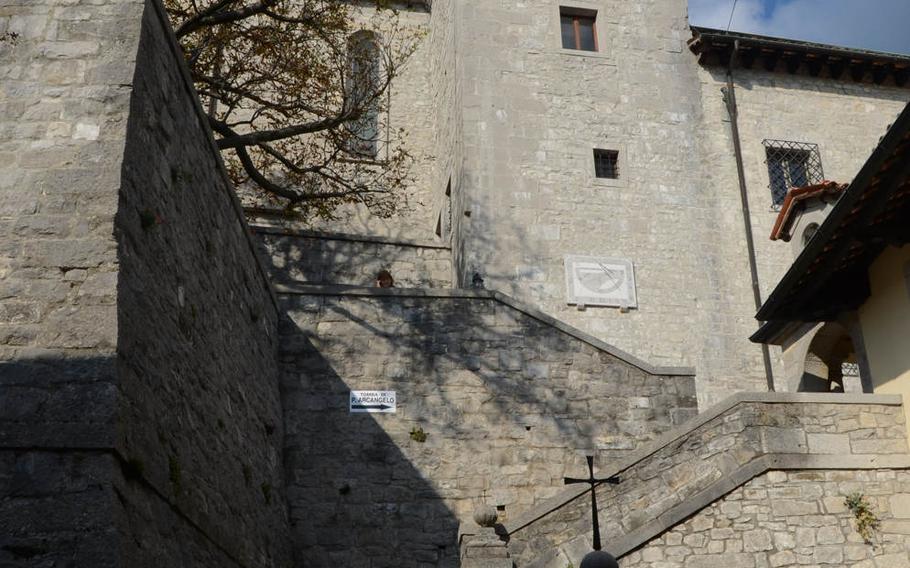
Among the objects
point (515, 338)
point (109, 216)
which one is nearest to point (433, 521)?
point (515, 338)

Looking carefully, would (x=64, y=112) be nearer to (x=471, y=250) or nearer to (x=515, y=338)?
(x=515, y=338)

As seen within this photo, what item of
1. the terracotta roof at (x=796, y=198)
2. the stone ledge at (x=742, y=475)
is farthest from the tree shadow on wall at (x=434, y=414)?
the terracotta roof at (x=796, y=198)

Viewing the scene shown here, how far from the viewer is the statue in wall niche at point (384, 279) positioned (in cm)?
1775

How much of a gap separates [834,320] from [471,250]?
6.75 metres

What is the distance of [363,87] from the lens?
1617cm

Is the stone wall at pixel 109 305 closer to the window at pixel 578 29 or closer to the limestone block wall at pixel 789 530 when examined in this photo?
the limestone block wall at pixel 789 530

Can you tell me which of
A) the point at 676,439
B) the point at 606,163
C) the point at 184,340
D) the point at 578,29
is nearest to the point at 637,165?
the point at 606,163

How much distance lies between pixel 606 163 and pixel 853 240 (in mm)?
8539

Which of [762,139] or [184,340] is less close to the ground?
[762,139]

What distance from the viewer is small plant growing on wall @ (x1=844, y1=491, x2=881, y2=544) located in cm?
948

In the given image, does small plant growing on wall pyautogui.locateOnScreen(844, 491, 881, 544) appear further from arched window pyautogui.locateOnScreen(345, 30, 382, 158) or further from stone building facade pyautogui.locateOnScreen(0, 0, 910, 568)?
arched window pyautogui.locateOnScreen(345, 30, 382, 158)

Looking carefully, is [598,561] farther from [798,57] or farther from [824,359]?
[798,57]

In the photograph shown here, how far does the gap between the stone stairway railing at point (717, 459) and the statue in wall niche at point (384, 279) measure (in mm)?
8342

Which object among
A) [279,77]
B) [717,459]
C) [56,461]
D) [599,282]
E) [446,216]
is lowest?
[56,461]
